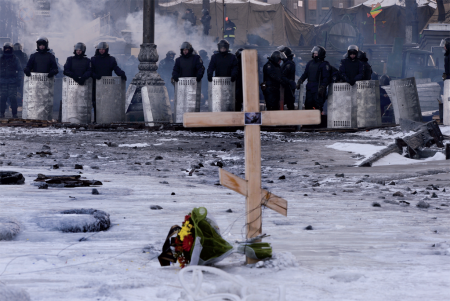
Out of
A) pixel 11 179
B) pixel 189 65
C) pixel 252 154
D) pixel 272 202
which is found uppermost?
pixel 189 65

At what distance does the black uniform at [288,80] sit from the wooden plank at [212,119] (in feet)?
38.5

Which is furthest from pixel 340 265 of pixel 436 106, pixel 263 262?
pixel 436 106

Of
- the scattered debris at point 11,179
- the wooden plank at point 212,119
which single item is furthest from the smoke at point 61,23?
the wooden plank at point 212,119

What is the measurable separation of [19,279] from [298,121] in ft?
5.12

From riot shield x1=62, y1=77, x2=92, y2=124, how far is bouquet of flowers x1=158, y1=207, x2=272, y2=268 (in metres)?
12.9

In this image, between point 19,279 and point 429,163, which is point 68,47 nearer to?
point 429,163

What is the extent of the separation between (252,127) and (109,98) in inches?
505

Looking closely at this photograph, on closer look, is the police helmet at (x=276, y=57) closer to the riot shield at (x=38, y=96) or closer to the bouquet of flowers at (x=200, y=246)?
the riot shield at (x=38, y=96)

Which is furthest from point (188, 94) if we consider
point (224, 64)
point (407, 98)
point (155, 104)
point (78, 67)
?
point (407, 98)

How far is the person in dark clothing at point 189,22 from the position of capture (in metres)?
33.8

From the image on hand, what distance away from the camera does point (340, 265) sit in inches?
110

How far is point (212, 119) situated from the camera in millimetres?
2922

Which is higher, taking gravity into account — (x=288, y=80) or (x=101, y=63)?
(x=101, y=63)

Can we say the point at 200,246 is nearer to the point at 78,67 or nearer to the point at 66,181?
the point at 66,181
